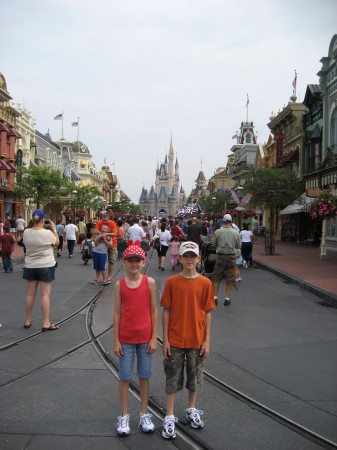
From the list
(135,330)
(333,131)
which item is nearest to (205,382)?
(135,330)

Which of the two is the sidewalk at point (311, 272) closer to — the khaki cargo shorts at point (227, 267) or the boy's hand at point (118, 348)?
the khaki cargo shorts at point (227, 267)

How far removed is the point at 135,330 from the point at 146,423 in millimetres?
731

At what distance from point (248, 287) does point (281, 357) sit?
18.5 feet

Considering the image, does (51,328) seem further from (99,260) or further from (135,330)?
(99,260)

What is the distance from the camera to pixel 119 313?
3.72m

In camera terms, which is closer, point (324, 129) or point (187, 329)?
point (187, 329)

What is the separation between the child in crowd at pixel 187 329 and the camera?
3.66m

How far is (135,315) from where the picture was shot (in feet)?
12.1

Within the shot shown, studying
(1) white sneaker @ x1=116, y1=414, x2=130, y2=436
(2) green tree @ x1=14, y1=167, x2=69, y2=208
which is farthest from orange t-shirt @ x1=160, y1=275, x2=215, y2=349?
(2) green tree @ x1=14, y1=167, x2=69, y2=208

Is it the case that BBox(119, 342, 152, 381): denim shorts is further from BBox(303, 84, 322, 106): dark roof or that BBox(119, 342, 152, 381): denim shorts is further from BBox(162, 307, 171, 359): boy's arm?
BBox(303, 84, 322, 106): dark roof

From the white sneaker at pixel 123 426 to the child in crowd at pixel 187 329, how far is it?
1.12 feet

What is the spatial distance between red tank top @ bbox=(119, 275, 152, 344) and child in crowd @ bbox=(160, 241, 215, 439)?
14cm

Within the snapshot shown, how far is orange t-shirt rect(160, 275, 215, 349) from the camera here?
367cm

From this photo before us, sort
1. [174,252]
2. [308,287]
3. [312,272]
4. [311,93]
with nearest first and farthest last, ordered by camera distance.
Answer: [308,287] < [312,272] < [174,252] < [311,93]
